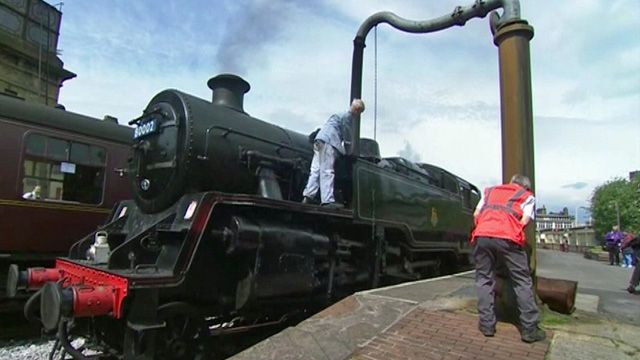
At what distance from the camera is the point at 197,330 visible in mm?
4336

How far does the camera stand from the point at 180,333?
4211 millimetres

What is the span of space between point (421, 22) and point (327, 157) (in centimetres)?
292

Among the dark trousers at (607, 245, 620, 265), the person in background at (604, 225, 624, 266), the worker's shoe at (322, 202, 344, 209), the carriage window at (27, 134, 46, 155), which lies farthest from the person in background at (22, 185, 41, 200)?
the dark trousers at (607, 245, 620, 265)

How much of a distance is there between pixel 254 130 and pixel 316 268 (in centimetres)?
181

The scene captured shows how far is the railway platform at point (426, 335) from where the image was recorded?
3652 mm

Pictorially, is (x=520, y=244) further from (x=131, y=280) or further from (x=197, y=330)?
(x=131, y=280)

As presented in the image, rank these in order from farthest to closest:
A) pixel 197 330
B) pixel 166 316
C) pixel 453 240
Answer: pixel 453 240 < pixel 197 330 < pixel 166 316

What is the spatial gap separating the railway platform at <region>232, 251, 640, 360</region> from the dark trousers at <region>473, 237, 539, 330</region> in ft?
0.63

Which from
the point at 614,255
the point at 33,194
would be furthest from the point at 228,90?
the point at 614,255

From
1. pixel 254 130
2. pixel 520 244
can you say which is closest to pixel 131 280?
pixel 254 130

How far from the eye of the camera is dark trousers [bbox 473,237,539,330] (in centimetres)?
393

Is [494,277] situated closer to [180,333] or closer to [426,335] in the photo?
[426,335]

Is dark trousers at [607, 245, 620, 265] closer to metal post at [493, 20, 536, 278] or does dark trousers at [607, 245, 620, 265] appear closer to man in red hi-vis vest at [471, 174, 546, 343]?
metal post at [493, 20, 536, 278]

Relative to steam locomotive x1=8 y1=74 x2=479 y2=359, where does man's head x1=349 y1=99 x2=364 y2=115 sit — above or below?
above
